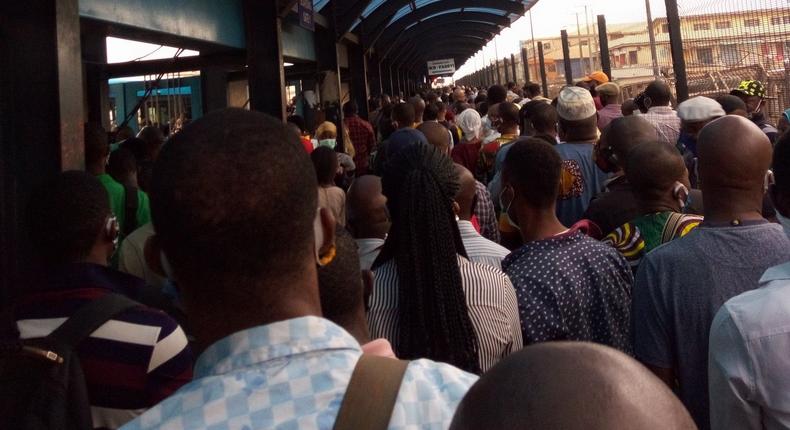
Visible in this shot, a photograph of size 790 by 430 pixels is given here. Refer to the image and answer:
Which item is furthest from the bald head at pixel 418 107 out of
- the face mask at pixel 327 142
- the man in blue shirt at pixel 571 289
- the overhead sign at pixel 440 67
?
the overhead sign at pixel 440 67

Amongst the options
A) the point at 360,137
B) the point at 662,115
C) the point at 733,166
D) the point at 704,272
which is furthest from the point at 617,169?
the point at 360,137

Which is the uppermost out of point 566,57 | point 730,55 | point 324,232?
point 566,57

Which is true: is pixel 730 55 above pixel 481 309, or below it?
above

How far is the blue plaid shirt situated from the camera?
4.41ft

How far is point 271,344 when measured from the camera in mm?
1425

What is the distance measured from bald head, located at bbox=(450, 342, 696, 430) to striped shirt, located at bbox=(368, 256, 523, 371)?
1.71 meters

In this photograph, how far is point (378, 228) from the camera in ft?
11.9

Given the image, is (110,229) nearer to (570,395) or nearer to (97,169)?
(570,395)

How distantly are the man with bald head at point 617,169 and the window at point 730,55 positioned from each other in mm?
5932

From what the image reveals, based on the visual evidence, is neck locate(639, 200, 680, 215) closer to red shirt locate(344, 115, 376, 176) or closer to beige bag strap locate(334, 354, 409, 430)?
beige bag strap locate(334, 354, 409, 430)

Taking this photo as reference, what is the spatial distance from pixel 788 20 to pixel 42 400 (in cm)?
872

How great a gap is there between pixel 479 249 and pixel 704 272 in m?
1.05

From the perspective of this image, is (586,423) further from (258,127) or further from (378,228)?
(378,228)

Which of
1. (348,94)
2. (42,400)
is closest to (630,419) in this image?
(42,400)
